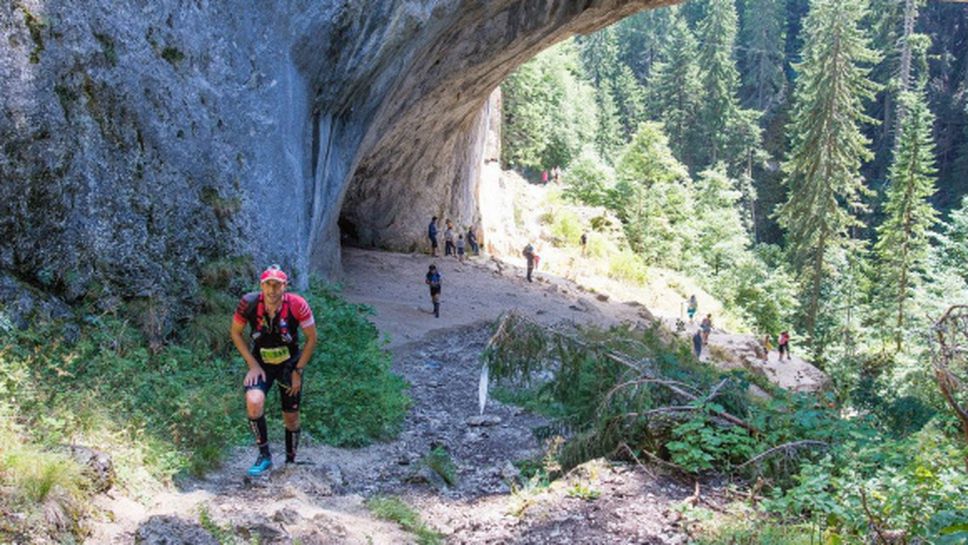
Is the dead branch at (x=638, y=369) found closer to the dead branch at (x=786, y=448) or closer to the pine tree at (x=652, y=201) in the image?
the dead branch at (x=786, y=448)

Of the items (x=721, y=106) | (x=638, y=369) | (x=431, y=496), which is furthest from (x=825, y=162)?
(x=431, y=496)

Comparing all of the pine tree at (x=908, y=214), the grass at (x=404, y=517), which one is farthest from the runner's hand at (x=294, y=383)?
the pine tree at (x=908, y=214)

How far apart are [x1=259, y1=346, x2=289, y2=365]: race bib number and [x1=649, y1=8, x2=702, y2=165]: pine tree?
2184 inches

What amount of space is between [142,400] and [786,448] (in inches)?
204

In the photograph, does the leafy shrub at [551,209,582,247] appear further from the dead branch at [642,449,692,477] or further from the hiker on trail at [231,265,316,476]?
the hiker on trail at [231,265,316,476]

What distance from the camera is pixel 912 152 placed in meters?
31.6

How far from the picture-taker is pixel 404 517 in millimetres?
5469

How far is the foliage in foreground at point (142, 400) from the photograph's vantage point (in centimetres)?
449

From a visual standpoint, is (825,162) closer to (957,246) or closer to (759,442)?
(957,246)

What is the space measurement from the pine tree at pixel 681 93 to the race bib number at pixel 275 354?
2184 inches

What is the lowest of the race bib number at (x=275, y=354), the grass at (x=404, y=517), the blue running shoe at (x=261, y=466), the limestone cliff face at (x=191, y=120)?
the grass at (x=404, y=517)

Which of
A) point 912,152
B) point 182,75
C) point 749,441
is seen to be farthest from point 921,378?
point 182,75

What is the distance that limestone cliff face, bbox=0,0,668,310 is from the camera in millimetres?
7387

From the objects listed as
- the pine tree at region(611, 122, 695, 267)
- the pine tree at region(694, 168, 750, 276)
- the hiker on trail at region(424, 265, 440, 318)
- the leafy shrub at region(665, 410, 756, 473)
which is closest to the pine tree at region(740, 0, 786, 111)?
the pine tree at region(694, 168, 750, 276)
